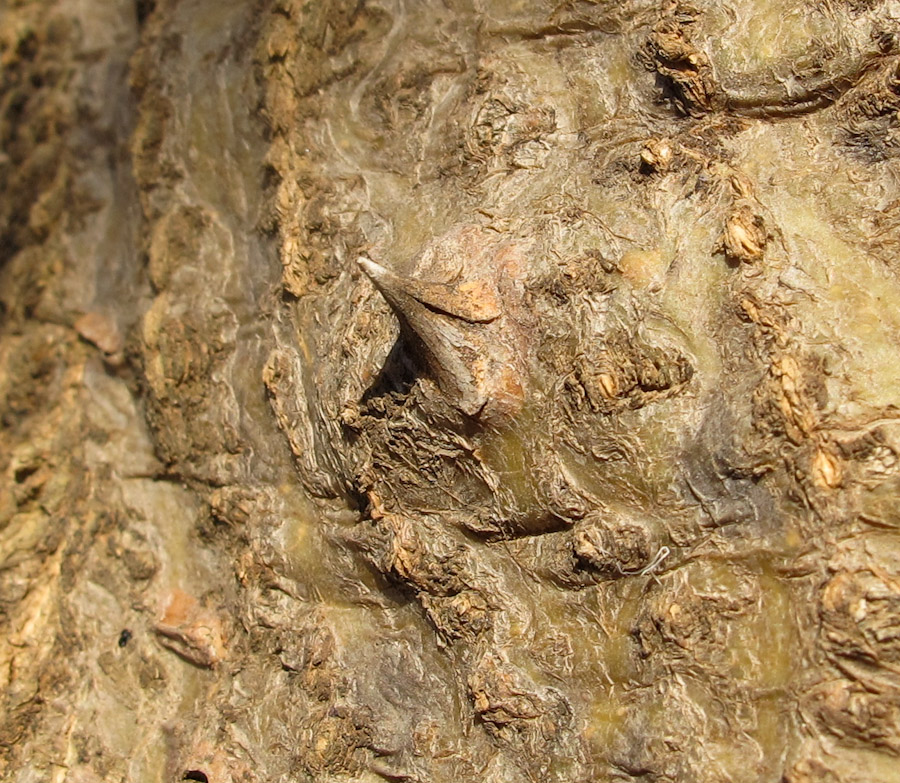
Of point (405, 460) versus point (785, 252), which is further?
point (405, 460)

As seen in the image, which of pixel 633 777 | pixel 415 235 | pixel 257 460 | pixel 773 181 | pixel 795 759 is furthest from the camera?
pixel 257 460

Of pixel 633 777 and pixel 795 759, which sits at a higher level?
pixel 795 759

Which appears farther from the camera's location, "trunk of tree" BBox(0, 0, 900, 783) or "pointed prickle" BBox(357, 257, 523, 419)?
"pointed prickle" BBox(357, 257, 523, 419)

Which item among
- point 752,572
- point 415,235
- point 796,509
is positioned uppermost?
point 415,235

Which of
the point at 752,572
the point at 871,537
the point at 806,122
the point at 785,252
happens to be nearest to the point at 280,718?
the point at 752,572

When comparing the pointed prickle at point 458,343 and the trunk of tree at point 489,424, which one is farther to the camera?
the pointed prickle at point 458,343

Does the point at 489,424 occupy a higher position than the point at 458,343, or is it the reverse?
the point at 458,343

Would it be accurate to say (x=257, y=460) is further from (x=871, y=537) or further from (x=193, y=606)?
(x=871, y=537)

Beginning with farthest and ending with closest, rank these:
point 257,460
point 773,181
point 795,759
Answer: point 257,460 < point 773,181 < point 795,759
